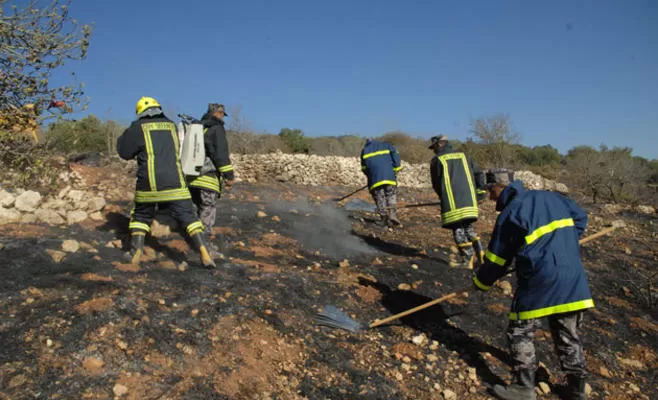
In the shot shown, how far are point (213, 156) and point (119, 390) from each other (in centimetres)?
284

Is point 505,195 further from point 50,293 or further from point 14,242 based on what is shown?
point 14,242

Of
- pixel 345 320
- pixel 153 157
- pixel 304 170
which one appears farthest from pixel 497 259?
pixel 304 170

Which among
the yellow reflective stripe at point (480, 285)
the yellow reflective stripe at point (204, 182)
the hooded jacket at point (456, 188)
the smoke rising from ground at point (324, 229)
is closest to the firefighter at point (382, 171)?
the smoke rising from ground at point (324, 229)

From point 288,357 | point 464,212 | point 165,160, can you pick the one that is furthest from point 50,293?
point 464,212

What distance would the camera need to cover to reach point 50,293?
10.6 ft

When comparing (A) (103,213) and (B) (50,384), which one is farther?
(A) (103,213)

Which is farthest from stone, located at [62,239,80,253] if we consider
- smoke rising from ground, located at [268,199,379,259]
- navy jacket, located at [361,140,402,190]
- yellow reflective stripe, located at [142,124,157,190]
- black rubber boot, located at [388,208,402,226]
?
black rubber boot, located at [388,208,402,226]

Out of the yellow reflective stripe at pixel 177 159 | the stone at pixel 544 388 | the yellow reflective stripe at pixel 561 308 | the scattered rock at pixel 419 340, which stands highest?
the yellow reflective stripe at pixel 177 159

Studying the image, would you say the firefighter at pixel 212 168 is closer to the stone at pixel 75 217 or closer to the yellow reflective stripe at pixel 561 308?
the stone at pixel 75 217

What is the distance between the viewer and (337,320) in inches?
142

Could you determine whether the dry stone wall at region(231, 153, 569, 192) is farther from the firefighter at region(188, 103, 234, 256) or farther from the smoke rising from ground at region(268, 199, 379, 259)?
the firefighter at region(188, 103, 234, 256)

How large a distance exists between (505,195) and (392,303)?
1.75 m

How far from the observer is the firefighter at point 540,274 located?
8.53 feet

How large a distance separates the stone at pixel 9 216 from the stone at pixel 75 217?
0.48m
